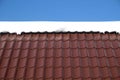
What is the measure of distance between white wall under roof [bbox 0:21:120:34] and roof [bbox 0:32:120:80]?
731 mm

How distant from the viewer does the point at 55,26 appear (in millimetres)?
4691

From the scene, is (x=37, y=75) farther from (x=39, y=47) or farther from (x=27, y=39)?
(x=27, y=39)

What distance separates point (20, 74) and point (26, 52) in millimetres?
550

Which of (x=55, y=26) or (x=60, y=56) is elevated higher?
(x=55, y=26)

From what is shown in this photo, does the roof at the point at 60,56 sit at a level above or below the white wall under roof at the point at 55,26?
below

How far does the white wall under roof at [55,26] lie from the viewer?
4.64m

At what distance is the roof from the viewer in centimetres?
312

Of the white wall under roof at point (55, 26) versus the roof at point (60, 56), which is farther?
the white wall under roof at point (55, 26)

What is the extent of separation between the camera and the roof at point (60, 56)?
10.2 ft

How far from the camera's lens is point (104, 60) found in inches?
132

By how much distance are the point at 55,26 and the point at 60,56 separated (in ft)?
4.77

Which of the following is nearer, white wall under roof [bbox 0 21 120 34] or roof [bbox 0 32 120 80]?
roof [bbox 0 32 120 80]

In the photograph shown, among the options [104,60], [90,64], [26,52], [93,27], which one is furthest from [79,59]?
[93,27]

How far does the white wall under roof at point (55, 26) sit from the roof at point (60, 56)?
731mm
